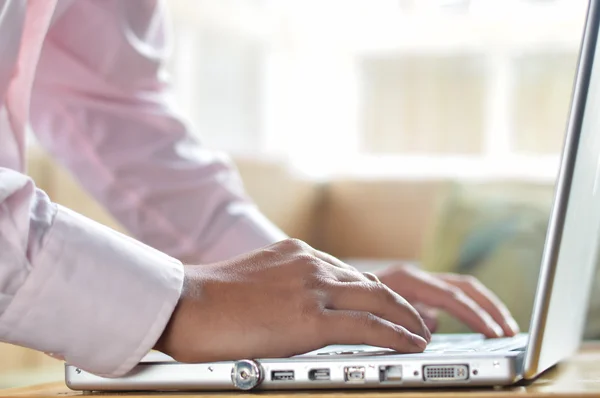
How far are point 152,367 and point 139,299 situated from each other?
5 centimetres

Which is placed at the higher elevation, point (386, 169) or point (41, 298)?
point (41, 298)

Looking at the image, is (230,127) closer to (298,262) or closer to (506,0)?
(506,0)

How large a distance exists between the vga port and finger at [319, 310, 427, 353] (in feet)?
0.16

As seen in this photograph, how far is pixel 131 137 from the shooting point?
109 centimetres

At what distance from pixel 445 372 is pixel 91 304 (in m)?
0.23

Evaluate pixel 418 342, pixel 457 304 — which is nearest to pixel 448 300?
pixel 457 304

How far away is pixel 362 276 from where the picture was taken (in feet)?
2.12

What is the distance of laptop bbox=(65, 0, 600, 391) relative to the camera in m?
0.53

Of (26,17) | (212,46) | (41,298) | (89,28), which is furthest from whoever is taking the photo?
(212,46)

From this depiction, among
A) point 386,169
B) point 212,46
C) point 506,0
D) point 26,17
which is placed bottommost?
point 386,169

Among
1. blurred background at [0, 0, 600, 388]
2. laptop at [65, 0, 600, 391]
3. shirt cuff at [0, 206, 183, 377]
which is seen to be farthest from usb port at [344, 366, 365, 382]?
blurred background at [0, 0, 600, 388]

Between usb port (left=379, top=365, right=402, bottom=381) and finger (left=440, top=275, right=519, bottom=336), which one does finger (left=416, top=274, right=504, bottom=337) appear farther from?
usb port (left=379, top=365, right=402, bottom=381)

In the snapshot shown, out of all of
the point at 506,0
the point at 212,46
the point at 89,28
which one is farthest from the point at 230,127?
the point at 89,28

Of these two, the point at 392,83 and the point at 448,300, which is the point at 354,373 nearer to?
the point at 448,300
